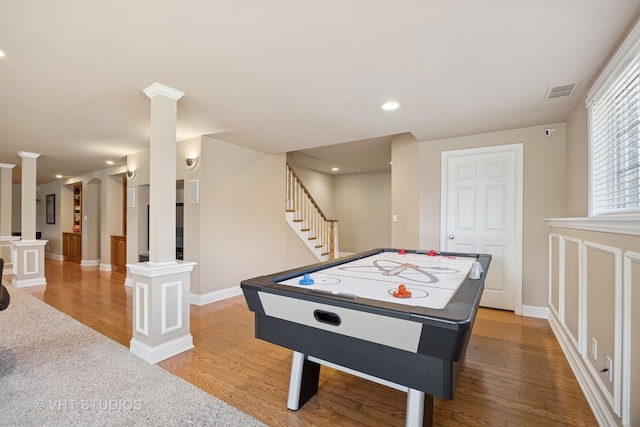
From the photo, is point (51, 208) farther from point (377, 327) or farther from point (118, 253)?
point (377, 327)

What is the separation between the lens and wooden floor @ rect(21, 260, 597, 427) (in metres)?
1.80

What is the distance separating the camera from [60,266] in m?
7.16

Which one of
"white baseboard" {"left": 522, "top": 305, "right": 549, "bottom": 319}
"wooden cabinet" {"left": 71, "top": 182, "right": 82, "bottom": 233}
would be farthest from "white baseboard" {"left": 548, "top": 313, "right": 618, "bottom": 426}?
"wooden cabinet" {"left": 71, "top": 182, "right": 82, "bottom": 233}

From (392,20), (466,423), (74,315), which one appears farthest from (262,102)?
(74,315)

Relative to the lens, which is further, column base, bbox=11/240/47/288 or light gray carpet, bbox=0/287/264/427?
column base, bbox=11/240/47/288

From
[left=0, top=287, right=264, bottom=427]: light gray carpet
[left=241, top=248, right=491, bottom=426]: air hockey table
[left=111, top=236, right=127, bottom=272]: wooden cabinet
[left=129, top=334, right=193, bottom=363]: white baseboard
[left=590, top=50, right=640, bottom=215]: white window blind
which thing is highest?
[left=590, top=50, right=640, bottom=215]: white window blind

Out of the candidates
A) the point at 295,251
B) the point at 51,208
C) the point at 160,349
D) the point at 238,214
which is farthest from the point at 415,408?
the point at 51,208

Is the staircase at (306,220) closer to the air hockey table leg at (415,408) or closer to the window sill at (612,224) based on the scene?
the window sill at (612,224)

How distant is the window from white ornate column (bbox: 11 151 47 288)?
24.9ft

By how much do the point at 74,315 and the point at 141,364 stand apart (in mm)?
1886

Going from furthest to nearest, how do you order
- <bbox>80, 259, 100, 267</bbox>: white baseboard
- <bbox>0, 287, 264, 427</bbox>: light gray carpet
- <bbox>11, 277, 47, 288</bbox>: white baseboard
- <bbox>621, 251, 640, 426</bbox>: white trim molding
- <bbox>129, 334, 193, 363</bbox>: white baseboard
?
<bbox>80, 259, 100, 267</bbox>: white baseboard → <bbox>11, 277, 47, 288</bbox>: white baseboard → <bbox>129, 334, 193, 363</bbox>: white baseboard → <bbox>0, 287, 264, 427</bbox>: light gray carpet → <bbox>621, 251, 640, 426</bbox>: white trim molding

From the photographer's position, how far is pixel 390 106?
9.70 ft

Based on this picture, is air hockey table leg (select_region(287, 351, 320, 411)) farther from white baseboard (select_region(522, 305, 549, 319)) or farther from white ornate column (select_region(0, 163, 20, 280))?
white ornate column (select_region(0, 163, 20, 280))

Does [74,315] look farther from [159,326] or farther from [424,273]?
[424,273]
